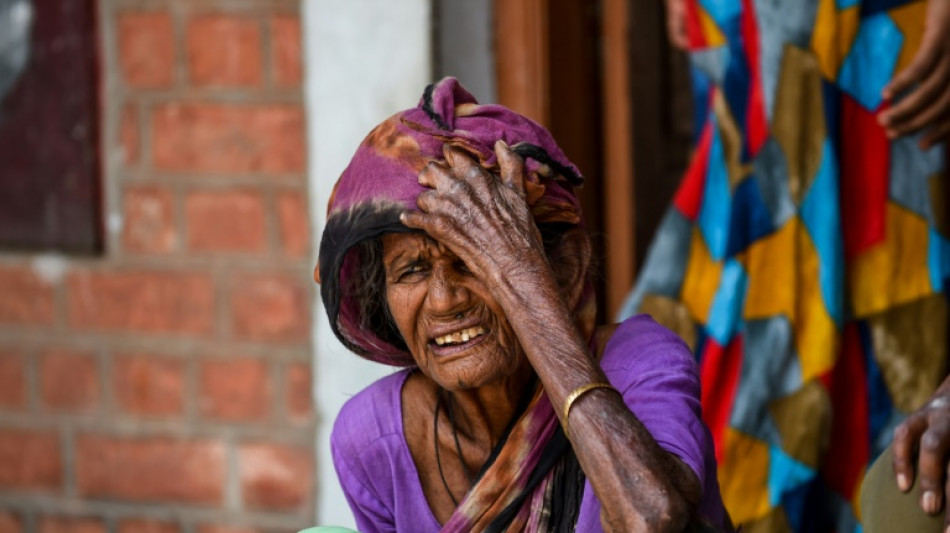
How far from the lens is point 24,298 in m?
4.67

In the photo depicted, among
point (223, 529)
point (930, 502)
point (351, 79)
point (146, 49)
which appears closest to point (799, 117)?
point (351, 79)

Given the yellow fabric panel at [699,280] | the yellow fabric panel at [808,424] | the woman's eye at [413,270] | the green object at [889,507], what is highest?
the woman's eye at [413,270]

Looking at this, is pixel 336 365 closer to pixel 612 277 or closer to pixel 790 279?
pixel 612 277

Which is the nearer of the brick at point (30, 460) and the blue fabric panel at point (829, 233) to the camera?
the blue fabric panel at point (829, 233)

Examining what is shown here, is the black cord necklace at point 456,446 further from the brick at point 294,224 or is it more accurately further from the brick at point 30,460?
the brick at point 30,460

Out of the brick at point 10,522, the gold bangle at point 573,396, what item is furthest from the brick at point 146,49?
the gold bangle at point 573,396

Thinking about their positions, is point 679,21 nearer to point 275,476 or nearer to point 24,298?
point 275,476

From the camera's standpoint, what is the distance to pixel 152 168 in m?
4.45

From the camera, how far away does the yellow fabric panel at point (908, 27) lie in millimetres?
3508

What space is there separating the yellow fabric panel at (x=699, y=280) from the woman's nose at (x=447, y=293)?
4.32 feet

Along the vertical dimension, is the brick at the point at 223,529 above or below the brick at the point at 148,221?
below

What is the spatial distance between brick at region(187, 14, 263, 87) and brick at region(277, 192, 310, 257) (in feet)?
1.13

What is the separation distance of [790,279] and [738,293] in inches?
5.6

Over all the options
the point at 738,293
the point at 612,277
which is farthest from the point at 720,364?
the point at 612,277
